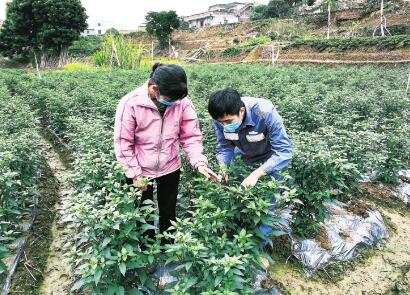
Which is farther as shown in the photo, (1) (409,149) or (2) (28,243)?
(1) (409,149)

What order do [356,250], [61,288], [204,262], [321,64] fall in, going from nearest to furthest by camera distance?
1. [204,262]
2. [61,288]
3. [356,250]
4. [321,64]

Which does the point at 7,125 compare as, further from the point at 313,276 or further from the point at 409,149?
the point at 409,149

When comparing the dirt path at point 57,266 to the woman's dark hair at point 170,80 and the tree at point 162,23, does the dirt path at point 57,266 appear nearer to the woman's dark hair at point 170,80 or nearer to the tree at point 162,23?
the woman's dark hair at point 170,80

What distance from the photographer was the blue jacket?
294cm

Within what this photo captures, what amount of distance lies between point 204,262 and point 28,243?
8.27 ft

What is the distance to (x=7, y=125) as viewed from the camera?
564cm

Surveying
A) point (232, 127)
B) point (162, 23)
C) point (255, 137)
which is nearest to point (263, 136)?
point (255, 137)

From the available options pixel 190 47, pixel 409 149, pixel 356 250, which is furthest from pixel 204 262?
pixel 190 47

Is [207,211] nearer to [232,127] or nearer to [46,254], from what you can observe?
[232,127]

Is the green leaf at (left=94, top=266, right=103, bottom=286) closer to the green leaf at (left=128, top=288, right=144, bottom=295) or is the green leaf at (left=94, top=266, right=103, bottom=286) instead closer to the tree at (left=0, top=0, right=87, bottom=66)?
the green leaf at (left=128, top=288, right=144, bottom=295)

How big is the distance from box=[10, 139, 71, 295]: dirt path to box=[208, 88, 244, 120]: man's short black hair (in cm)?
167

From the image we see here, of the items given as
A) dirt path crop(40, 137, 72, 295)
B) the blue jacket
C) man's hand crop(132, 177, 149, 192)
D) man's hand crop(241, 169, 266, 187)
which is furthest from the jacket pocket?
dirt path crop(40, 137, 72, 295)

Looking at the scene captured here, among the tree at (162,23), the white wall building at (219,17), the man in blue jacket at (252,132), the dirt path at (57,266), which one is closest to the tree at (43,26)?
the tree at (162,23)

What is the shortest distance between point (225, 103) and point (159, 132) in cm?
62
